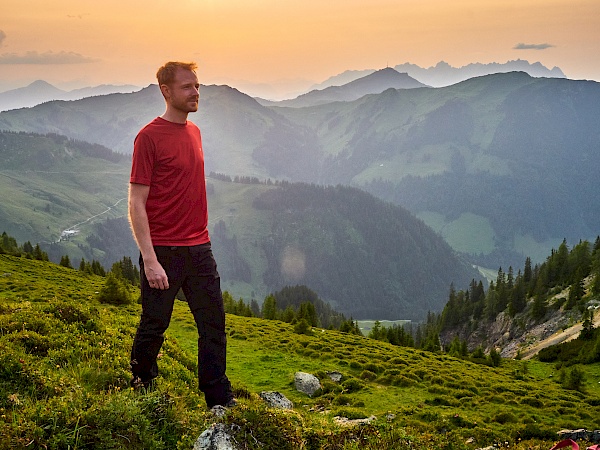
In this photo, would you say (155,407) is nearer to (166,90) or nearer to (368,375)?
(166,90)

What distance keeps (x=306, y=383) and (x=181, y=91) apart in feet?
56.5

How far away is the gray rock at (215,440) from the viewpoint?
5.24 meters

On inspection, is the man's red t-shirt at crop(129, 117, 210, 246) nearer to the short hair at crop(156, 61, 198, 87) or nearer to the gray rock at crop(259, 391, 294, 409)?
the short hair at crop(156, 61, 198, 87)

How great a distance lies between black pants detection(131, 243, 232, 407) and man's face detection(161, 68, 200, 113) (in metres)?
2.26

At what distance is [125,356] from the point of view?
8.61m

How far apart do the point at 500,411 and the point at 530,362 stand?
42.5 meters

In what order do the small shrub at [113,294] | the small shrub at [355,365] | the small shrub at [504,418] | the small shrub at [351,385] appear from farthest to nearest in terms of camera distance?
the small shrub at [113,294] < the small shrub at [355,365] < the small shrub at [351,385] < the small shrub at [504,418]

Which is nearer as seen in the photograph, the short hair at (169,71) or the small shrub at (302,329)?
the short hair at (169,71)

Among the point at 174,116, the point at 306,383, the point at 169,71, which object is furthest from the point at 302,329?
the point at 169,71

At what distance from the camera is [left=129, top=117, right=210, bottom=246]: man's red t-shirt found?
6688mm

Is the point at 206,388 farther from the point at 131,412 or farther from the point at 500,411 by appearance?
the point at 500,411

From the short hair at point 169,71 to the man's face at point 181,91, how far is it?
5cm

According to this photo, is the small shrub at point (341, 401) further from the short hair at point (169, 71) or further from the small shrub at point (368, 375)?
the short hair at point (169, 71)

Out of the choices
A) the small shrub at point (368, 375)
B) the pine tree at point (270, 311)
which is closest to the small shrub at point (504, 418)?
the small shrub at point (368, 375)
